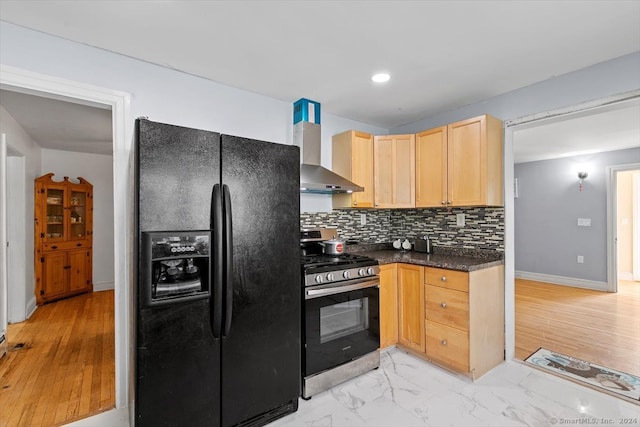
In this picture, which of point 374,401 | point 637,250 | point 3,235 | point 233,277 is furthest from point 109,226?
point 637,250

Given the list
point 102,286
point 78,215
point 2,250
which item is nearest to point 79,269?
point 102,286

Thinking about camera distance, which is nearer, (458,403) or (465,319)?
(458,403)

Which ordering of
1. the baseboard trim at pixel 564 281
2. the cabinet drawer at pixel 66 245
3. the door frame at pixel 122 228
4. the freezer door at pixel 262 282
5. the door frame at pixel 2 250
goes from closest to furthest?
1. the freezer door at pixel 262 282
2. the door frame at pixel 122 228
3. the door frame at pixel 2 250
4. the cabinet drawer at pixel 66 245
5. the baseboard trim at pixel 564 281

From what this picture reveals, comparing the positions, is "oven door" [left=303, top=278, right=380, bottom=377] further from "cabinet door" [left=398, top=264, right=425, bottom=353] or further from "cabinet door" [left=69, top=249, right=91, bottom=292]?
"cabinet door" [left=69, top=249, right=91, bottom=292]

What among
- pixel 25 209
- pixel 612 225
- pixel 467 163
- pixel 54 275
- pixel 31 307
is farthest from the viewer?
pixel 612 225

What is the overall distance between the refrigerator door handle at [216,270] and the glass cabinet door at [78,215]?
5015mm

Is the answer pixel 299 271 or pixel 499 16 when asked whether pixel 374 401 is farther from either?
pixel 499 16

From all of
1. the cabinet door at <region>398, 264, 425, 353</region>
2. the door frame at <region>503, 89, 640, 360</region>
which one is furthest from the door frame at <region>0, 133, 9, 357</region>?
the door frame at <region>503, 89, 640, 360</region>

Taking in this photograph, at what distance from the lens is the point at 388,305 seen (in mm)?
2869

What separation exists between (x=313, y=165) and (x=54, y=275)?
15.7 ft

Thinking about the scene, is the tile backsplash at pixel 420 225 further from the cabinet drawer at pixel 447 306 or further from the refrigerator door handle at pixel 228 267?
the refrigerator door handle at pixel 228 267

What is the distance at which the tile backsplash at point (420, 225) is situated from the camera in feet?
9.82

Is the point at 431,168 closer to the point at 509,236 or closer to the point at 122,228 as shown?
the point at 509,236

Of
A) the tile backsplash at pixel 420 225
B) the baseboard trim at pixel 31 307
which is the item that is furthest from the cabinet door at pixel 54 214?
the tile backsplash at pixel 420 225
